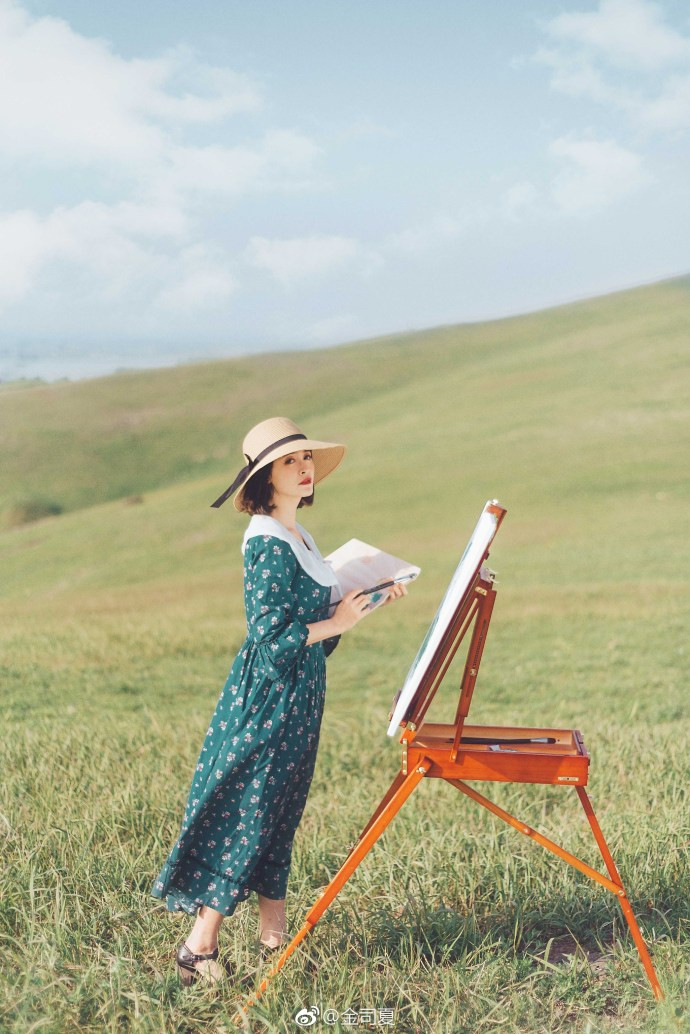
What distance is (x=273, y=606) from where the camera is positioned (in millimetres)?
3086

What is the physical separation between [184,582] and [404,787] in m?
9.53

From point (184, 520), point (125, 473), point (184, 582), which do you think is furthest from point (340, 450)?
point (125, 473)

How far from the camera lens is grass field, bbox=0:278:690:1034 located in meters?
3.24

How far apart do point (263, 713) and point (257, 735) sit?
0.07 meters

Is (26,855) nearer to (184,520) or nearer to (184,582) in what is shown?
(184,582)

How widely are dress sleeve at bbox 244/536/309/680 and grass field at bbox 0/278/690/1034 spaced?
939 millimetres

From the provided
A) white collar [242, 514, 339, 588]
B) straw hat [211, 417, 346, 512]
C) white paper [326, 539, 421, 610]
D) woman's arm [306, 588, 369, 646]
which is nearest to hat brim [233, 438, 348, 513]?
straw hat [211, 417, 346, 512]

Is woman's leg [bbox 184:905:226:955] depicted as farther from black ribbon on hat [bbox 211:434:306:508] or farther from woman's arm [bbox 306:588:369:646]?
black ribbon on hat [bbox 211:434:306:508]

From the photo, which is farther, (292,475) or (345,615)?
(292,475)

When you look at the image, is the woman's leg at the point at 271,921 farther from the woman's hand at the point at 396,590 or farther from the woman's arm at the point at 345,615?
the woman's hand at the point at 396,590

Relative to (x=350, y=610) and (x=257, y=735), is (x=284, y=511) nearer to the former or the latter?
(x=350, y=610)

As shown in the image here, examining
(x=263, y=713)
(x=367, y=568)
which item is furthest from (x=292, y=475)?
(x=263, y=713)

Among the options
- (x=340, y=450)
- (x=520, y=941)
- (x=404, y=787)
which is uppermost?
(x=340, y=450)

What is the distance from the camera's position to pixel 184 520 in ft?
43.6
